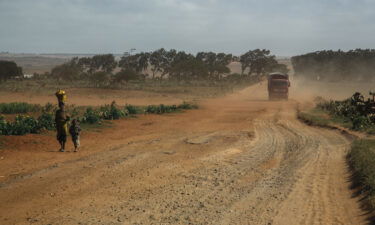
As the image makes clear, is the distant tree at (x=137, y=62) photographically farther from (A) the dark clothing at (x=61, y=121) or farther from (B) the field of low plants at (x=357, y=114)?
(A) the dark clothing at (x=61, y=121)

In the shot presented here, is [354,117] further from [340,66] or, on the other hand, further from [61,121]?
[340,66]

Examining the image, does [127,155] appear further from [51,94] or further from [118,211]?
[51,94]

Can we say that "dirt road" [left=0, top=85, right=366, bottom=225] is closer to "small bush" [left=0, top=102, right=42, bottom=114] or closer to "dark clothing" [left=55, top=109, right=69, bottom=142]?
"dark clothing" [left=55, top=109, right=69, bottom=142]

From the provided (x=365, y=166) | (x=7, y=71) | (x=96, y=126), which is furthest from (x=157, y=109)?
(x=7, y=71)

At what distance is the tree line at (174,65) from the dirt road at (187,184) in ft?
191

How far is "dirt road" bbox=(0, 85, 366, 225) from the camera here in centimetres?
760

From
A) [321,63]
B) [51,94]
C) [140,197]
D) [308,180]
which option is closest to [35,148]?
[140,197]

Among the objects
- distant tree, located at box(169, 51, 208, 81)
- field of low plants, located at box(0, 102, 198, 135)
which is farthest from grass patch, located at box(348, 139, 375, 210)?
distant tree, located at box(169, 51, 208, 81)

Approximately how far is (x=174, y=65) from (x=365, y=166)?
89647 millimetres

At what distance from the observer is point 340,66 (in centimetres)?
8906

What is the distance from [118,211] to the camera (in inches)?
302

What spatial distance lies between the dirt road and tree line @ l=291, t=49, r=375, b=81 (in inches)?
2706

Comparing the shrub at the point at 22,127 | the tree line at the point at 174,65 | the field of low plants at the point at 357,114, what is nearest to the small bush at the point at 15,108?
the shrub at the point at 22,127

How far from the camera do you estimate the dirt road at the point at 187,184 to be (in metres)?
7.60
